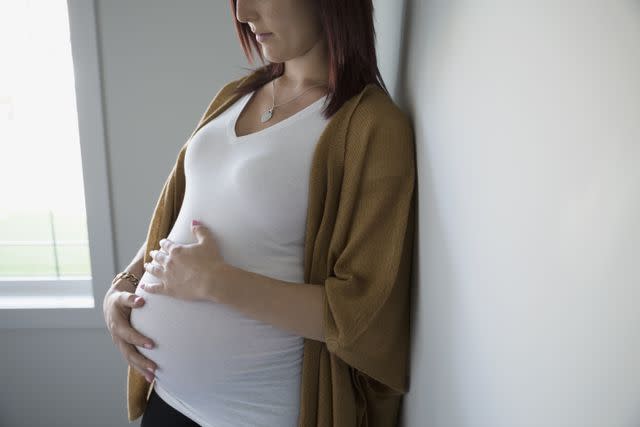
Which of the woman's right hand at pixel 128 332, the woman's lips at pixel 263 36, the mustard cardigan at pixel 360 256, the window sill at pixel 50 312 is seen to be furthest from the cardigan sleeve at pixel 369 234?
the window sill at pixel 50 312

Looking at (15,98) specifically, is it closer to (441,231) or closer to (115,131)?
(115,131)

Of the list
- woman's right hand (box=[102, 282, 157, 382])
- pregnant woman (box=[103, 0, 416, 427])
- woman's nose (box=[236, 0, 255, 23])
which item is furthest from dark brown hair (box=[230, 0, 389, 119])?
woman's right hand (box=[102, 282, 157, 382])

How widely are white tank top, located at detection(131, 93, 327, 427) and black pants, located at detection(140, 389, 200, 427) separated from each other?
3 cm

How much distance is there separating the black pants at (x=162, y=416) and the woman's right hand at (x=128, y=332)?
0.17 feet

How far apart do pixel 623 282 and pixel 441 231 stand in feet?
1.26

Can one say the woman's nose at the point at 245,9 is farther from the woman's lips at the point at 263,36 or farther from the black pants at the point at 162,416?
the black pants at the point at 162,416

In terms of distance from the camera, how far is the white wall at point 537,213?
0.90 feet

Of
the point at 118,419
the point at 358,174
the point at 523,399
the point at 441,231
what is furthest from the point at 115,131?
the point at 523,399

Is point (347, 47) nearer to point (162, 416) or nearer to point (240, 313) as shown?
point (240, 313)

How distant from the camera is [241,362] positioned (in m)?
0.87

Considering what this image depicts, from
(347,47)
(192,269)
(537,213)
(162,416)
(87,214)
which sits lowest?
(162,416)

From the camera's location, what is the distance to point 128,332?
945mm

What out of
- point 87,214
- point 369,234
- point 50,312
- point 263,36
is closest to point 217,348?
point 369,234

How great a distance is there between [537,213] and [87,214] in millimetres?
1621
